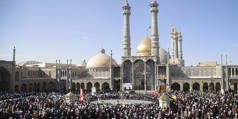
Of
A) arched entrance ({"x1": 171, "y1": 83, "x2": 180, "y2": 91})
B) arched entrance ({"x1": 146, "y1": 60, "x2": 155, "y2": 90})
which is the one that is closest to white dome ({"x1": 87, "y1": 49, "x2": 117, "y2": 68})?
arched entrance ({"x1": 146, "y1": 60, "x2": 155, "y2": 90})

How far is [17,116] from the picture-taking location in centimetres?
1819

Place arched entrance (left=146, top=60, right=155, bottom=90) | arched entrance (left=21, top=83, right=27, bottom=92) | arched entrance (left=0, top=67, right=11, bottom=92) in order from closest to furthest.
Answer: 1. arched entrance (left=0, top=67, right=11, bottom=92)
2. arched entrance (left=21, top=83, right=27, bottom=92)
3. arched entrance (left=146, top=60, right=155, bottom=90)

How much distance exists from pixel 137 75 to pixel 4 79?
26942 mm

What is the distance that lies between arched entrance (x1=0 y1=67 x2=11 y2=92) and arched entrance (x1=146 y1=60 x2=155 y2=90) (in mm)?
27793

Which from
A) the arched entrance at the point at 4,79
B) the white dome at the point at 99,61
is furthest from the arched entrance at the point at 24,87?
the white dome at the point at 99,61

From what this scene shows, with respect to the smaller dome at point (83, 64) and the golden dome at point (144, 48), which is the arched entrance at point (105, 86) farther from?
the smaller dome at point (83, 64)

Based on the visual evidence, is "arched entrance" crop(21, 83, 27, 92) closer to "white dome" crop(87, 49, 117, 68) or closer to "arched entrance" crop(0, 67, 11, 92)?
"arched entrance" crop(0, 67, 11, 92)

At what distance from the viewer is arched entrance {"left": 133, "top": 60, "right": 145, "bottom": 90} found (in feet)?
159

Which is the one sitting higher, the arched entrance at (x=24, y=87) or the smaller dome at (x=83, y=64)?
the smaller dome at (x=83, y=64)

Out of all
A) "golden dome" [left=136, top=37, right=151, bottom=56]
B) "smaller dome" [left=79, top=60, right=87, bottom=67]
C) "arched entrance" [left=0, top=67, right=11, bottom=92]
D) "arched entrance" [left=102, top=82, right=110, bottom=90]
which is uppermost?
"golden dome" [left=136, top=37, right=151, bottom=56]

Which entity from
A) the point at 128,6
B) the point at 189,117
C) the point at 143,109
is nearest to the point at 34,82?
the point at 128,6

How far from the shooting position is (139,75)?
48656 millimetres

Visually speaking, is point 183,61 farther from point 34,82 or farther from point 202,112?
point 202,112

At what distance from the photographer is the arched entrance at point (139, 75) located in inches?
1912
